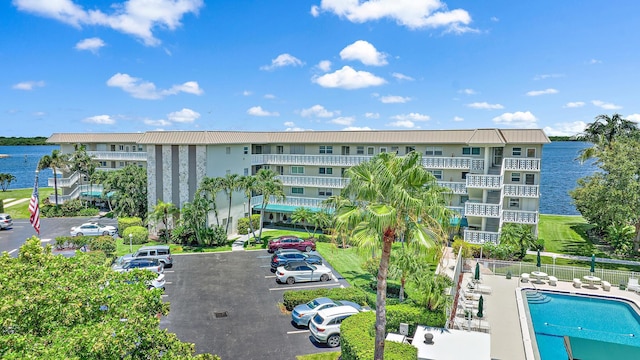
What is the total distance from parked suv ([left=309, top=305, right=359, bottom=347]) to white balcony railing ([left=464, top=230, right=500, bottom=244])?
69.5 ft

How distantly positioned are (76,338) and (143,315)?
56.1 inches

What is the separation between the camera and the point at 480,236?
37906 millimetres

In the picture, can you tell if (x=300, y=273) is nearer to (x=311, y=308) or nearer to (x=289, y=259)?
(x=289, y=259)

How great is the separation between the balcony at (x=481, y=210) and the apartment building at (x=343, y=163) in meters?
0.08

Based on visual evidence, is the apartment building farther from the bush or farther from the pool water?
the pool water

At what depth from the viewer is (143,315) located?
9125 millimetres

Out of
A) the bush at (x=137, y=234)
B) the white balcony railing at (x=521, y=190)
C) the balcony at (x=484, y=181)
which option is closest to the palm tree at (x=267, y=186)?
the bush at (x=137, y=234)

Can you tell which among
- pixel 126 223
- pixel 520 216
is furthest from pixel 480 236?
pixel 126 223

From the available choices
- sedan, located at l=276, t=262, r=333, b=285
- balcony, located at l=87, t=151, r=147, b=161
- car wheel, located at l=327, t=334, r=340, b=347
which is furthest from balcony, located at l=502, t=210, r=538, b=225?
balcony, located at l=87, t=151, r=147, b=161

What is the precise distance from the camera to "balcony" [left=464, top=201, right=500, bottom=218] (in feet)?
124

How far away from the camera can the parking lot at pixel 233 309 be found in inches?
797

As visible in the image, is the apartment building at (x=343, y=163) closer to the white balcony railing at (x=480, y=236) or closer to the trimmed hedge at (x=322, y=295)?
the white balcony railing at (x=480, y=236)

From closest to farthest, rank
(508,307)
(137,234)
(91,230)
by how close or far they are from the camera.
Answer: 1. (508,307)
2. (137,234)
3. (91,230)

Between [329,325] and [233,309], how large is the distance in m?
7.43
